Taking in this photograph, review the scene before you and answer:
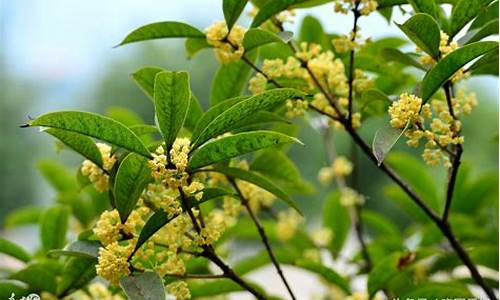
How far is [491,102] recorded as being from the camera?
2475mm

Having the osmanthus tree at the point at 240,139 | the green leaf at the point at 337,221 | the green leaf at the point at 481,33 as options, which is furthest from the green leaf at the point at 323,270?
the green leaf at the point at 337,221

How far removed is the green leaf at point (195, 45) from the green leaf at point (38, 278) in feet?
0.83

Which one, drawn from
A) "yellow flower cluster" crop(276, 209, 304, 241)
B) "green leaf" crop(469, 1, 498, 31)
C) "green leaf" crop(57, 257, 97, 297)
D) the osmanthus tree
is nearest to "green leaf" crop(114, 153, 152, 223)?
the osmanthus tree

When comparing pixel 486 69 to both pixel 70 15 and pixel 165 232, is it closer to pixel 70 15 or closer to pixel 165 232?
pixel 165 232

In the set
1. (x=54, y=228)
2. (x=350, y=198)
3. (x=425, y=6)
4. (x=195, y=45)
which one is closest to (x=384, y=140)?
(x=425, y=6)

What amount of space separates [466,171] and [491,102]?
60.8 inches

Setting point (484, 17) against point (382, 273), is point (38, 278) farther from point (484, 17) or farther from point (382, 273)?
point (484, 17)

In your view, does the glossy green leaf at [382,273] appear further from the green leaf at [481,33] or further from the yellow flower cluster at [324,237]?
the yellow flower cluster at [324,237]

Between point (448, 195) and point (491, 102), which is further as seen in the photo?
point (491, 102)

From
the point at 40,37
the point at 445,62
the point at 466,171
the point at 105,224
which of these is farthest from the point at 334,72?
the point at 40,37

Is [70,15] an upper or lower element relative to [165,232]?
upper

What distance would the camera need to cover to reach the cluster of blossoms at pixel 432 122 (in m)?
0.52

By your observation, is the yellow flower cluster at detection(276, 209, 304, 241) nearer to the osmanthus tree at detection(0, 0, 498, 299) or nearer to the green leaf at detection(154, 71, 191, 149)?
the osmanthus tree at detection(0, 0, 498, 299)

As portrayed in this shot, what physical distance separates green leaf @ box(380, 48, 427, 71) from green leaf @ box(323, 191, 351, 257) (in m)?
0.53
